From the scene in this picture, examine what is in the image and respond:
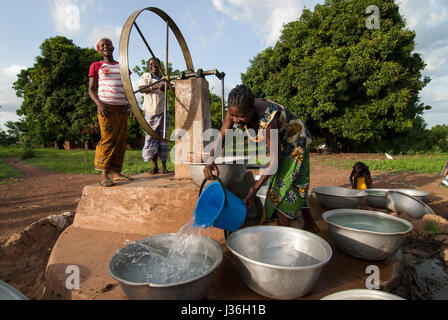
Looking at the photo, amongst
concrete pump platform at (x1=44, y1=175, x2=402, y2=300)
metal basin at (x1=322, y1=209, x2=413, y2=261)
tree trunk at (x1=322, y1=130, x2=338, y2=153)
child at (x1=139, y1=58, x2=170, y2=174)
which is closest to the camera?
concrete pump platform at (x1=44, y1=175, x2=402, y2=300)

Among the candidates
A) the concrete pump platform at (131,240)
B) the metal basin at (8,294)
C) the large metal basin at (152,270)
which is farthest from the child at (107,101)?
the metal basin at (8,294)

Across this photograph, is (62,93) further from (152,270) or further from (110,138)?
(152,270)

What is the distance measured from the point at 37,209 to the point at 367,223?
486 centimetres

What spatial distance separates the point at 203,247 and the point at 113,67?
7.35 ft

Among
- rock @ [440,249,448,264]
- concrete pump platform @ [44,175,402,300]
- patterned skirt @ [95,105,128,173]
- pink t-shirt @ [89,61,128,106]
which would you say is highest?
pink t-shirt @ [89,61,128,106]

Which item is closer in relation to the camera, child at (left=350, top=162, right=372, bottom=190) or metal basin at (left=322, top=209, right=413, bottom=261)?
metal basin at (left=322, top=209, right=413, bottom=261)

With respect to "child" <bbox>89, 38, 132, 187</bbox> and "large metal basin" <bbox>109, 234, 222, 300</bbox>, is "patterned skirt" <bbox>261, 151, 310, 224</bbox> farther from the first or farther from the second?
"child" <bbox>89, 38, 132, 187</bbox>

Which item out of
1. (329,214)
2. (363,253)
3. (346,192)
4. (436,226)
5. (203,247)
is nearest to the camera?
(203,247)

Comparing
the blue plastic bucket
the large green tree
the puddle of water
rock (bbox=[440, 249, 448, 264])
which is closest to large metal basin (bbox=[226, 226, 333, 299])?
the blue plastic bucket

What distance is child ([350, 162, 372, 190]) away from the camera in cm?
398

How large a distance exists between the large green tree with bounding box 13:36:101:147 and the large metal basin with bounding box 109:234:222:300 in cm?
1644
